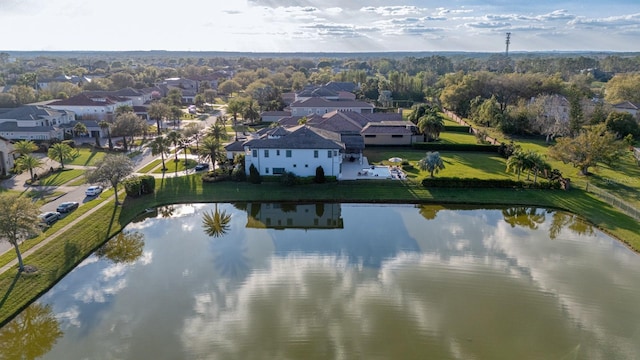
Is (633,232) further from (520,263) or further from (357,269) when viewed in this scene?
(357,269)

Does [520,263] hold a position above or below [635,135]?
below

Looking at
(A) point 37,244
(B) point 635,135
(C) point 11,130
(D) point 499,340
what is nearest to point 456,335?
(D) point 499,340

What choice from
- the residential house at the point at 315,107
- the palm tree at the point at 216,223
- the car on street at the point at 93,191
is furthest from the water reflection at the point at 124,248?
the residential house at the point at 315,107

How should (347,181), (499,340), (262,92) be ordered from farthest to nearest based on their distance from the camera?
(262,92)
(347,181)
(499,340)

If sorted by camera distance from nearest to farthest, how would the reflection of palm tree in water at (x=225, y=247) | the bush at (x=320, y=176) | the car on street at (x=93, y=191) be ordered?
the reflection of palm tree in water at (x=225, y=247)
the car on street at (x=93, y=191)
the bush at (x=320, y=176)

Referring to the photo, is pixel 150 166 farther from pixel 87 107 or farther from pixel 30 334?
pixel 87 107

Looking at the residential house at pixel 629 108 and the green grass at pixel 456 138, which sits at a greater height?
the residential house at pixel 629 108

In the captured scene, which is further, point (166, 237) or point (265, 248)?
point (166, 237)

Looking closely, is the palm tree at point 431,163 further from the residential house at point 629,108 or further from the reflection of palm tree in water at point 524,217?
the residential house at point 629,108
